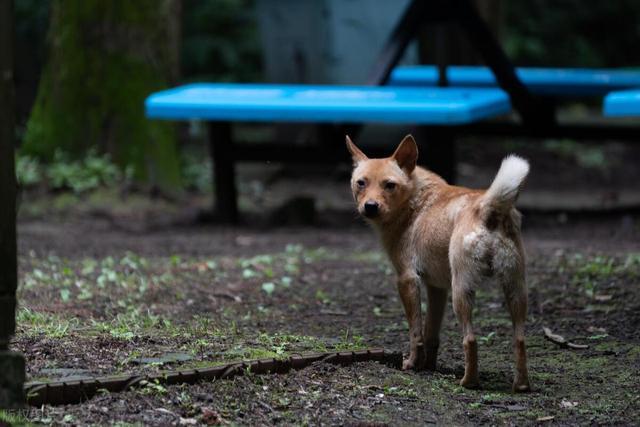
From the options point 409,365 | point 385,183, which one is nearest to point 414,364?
point 409,365

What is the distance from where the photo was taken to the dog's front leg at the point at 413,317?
5949mm

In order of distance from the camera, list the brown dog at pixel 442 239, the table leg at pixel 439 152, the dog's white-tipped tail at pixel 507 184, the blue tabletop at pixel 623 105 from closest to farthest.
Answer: the dog's white-tipped tail at pixel 507 184 → the brown dog at pixel 442 239 → the blue tabletop at pixel 623 105 → the table leg at pixel 439 152

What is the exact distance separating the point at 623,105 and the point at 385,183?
352cm

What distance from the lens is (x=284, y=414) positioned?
4.74 meters

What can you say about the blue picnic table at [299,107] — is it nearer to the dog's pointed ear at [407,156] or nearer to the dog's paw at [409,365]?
the dog's pointed ear at [407,156]

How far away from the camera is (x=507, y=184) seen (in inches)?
205

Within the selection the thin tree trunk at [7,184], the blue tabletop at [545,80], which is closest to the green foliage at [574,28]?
the blue tabletop at [545,80]

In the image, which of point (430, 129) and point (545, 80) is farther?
point (545, 80)

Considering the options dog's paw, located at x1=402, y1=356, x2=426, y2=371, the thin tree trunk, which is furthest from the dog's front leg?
the thin tree trunk

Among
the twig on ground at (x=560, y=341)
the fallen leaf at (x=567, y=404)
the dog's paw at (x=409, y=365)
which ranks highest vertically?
the fallen leaf at (x=567, y=404)

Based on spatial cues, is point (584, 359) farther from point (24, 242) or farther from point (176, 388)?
point (24, 242)

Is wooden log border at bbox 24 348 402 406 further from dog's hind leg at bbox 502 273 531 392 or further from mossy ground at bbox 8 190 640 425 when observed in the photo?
dog's hind leg at bbox 502 273 531 392

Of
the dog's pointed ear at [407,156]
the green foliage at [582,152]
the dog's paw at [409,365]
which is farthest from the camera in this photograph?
the green foliage at [582,152]

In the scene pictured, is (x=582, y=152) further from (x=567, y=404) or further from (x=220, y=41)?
(x=567, y=404)
